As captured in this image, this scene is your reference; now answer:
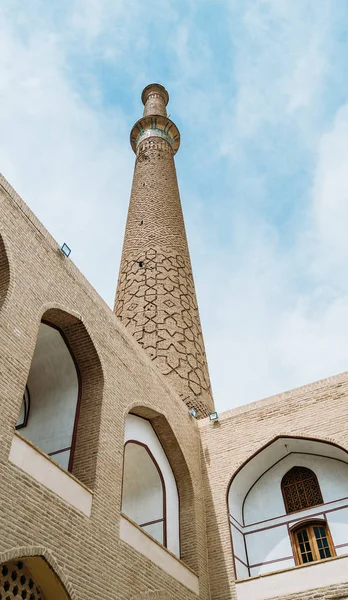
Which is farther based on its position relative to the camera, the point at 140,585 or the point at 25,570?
the point at 140,585

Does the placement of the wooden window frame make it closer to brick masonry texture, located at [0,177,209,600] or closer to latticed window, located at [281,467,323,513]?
latticed window, located at [281,467,323,513]

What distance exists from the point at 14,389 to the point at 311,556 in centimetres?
379

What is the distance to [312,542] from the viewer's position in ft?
19.5

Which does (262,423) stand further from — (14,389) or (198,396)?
(14,389)

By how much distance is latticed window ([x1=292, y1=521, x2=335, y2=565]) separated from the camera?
19.1ft

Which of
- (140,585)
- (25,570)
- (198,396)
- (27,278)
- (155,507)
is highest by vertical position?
(198,396)

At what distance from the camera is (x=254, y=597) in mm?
5504

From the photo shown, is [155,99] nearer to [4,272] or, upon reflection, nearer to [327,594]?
[4,272]

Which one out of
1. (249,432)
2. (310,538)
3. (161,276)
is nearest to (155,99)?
(161,276)

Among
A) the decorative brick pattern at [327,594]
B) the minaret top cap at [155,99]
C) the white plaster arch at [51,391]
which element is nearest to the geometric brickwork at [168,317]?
the white plaster arch at [51,391]

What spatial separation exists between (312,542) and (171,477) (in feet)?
5.34

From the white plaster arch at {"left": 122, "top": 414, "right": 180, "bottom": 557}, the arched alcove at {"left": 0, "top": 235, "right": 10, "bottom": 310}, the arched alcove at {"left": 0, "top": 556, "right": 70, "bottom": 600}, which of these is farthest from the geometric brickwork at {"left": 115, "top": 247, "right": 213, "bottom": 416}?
the arched alcove at {"left": 0, "top": 556, "right": 70, "bottom": 600}

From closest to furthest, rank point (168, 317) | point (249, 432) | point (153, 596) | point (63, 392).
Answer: point (153, 596) → point (63, 392) → point (249, 432) → point (168, 317)

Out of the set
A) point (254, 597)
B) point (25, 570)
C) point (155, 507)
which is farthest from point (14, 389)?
point (254, 597)
